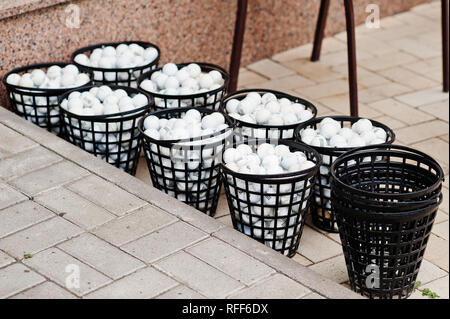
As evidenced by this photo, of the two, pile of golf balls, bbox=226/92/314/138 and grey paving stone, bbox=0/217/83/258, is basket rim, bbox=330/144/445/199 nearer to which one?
pile of golf balls, bbox=226/92/314/138

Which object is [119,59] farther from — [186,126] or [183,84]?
[186,126]

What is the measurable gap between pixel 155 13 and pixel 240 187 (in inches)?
71.7

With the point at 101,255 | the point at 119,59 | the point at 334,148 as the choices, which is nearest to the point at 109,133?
the point at 119,59

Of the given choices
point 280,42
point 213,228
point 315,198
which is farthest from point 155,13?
point 213,228

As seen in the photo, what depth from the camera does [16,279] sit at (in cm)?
251

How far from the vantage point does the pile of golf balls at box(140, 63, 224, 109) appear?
3561 mm

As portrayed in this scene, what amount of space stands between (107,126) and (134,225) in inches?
25.9

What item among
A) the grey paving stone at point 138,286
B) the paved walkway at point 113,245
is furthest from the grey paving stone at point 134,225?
the grey paving stone at point 138,286

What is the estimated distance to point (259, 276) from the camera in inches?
99.5

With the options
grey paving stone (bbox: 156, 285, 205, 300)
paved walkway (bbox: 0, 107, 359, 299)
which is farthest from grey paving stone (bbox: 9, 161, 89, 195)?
grey paving stone (bbox: 156, 285, 205, 300)

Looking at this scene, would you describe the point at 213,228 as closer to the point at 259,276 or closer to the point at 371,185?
the point at 259,276

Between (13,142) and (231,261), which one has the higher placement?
(13,142)

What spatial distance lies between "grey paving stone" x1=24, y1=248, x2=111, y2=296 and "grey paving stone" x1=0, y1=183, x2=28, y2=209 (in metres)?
0.37

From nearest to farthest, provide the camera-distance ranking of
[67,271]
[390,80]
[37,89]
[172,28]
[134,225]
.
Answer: [67,271], [134,225], [37,89], [172,28], [390,80]
